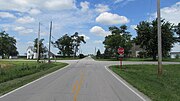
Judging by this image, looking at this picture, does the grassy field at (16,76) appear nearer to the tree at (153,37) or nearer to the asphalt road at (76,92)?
the asphalt road at (76,92)

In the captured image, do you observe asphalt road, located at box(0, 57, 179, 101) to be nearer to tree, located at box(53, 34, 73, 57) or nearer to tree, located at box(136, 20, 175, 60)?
tree, located at box(136, 20, 175, 60)

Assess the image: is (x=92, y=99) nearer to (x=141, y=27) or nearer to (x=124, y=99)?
(x=124, y=99)

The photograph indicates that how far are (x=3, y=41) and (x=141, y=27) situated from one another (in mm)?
69831

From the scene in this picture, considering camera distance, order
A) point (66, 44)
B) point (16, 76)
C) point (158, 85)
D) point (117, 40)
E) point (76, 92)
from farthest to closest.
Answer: point (66, 44), point (117, 40), point (16, 76), point (158, 85), point (76, 92)

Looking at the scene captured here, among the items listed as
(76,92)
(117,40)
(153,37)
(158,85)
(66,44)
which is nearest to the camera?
(76,92)

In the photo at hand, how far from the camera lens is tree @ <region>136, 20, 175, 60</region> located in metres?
70.5

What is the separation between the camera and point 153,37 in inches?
2788

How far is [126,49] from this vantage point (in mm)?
86125

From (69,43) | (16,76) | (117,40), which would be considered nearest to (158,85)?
(16,76)

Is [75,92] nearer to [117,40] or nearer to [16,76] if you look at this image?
[16,76]

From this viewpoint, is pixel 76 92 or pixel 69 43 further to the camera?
pixel 69 43

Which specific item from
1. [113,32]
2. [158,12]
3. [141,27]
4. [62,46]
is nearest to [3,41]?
[62,46]

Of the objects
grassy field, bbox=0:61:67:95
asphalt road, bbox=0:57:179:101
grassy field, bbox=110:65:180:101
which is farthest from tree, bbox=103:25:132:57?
asphalt road, bbox=0:57:179:101

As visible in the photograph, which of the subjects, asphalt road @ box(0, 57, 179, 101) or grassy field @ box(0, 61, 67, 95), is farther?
grassy field @ box(0, 61, 67, 95)
